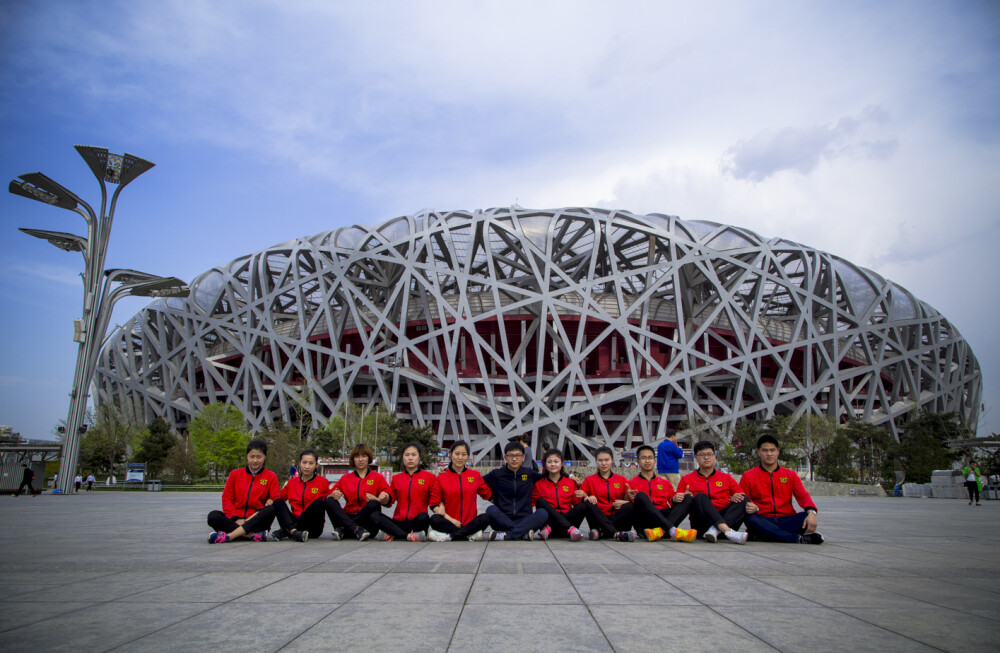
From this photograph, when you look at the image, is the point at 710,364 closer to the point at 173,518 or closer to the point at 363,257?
the point at 363,257

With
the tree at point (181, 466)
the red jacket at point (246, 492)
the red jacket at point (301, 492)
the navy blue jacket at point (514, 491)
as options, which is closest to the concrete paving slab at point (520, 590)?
the navy blue jacket at point (514, 491)

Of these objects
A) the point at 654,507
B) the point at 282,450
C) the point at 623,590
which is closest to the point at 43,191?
the point at 282,450

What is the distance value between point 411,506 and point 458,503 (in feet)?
2.18

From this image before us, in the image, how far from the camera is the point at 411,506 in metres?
8.90

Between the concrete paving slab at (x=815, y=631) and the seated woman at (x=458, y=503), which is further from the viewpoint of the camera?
the seated woman at (x=458, y=503)

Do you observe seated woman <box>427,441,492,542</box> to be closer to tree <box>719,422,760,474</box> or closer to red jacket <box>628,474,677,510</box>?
red jacket <box>628,474,677,510</box>

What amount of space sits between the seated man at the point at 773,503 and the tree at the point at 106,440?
40.7 meters

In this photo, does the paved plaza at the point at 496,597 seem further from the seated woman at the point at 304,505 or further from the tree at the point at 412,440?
the tree at the point at 412,440

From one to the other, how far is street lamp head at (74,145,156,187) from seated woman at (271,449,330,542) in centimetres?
2034

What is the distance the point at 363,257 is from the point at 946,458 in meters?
38.3

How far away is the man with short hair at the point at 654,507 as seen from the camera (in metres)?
8.84

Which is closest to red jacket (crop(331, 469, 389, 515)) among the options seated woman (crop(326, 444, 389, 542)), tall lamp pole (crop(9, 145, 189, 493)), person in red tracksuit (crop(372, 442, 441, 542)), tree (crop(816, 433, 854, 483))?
seated woman (crop(326, 444, 389, 542))

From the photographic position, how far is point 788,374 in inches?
1790

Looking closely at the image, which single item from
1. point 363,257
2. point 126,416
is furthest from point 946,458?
point 126,416
